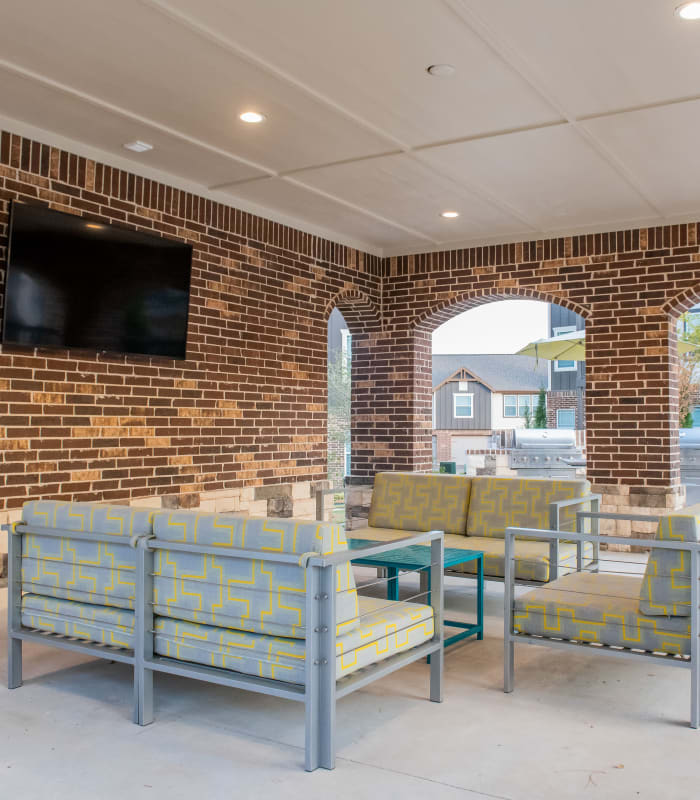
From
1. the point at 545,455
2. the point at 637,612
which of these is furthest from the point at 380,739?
the point at 545,455

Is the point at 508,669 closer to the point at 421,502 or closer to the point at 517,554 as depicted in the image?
the point at 517,554

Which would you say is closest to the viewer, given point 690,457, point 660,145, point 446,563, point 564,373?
point 446,563

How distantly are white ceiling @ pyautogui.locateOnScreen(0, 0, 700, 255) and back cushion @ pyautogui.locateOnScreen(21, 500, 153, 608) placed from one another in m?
2.24

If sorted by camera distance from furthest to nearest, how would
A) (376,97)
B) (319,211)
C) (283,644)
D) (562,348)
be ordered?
(562,348) → (319,211) → (376,97) → (283,644)

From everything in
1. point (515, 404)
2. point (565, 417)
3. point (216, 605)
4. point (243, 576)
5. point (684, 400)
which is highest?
point (515, 404)

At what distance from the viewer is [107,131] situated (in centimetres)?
527

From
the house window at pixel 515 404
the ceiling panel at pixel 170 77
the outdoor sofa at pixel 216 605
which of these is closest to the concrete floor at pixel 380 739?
the outdoor sofa at pixel 216 605

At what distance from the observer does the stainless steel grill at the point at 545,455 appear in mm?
8938

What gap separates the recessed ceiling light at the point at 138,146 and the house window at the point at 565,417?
2213cm

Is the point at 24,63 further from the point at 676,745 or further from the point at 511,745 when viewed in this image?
the point at 676,745

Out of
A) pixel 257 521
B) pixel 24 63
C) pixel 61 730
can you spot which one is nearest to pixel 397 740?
pixel 257 521

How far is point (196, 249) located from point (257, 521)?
154 inches

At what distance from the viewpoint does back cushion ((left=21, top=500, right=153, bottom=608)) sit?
345 centimetres

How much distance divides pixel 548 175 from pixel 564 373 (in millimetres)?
20812
